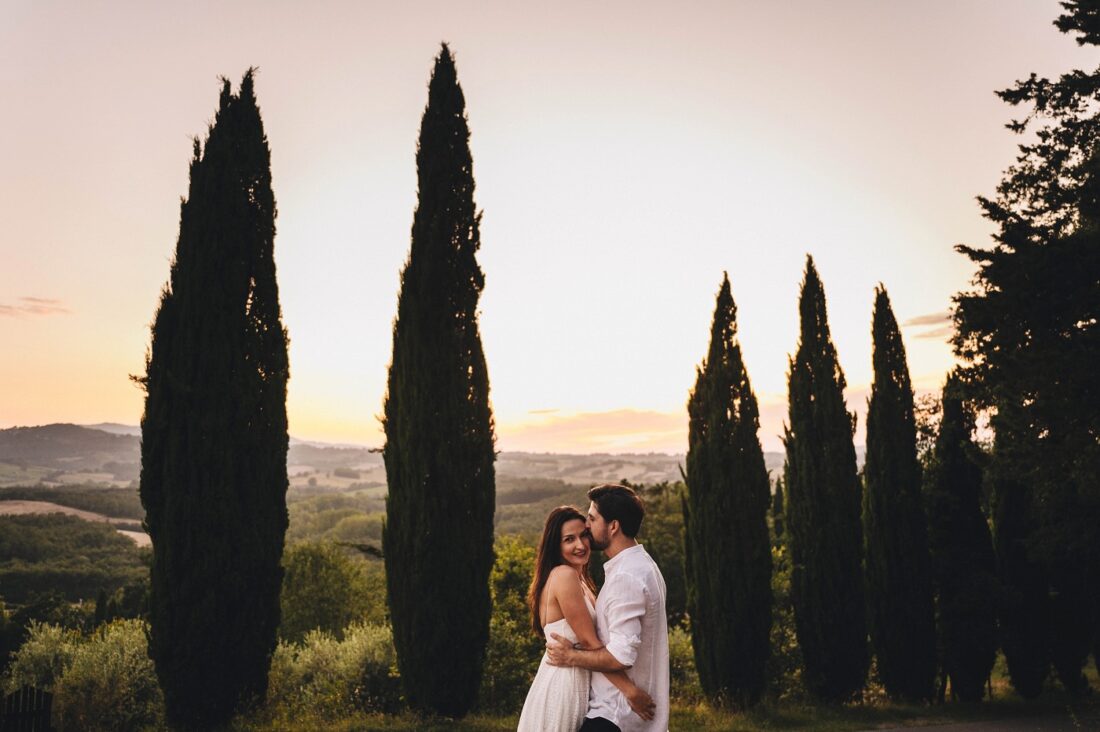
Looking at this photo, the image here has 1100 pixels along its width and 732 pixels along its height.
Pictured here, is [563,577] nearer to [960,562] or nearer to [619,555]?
[619,555]

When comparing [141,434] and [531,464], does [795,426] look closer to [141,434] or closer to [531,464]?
[141,434]

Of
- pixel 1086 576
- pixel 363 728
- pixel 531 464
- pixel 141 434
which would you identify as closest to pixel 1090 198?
pixel 1086 576

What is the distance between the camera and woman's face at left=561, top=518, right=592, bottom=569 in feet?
13.1

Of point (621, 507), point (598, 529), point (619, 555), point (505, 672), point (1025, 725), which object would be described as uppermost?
point (621, 507)

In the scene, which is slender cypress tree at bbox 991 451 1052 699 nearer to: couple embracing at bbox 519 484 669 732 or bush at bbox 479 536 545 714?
bush at bbox 479 536 545 714

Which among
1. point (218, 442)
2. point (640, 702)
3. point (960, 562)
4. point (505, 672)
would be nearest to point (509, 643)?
point (505, 672)

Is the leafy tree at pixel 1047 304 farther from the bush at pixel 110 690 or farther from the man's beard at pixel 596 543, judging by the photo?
the bush at pixel 110 690

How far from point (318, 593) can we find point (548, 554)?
128 feet

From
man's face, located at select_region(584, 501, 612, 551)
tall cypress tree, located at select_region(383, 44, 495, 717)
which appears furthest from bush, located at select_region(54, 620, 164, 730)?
man's face, located at select_region(584, 501, 612, 551)

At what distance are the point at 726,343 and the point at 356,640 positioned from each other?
10200 mm

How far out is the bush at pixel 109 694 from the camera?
35.6 ft

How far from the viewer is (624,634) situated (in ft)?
11.5

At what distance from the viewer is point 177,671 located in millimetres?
10195

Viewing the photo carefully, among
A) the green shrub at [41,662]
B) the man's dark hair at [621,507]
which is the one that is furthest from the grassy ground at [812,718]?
the man's dark hair at [621,507]
